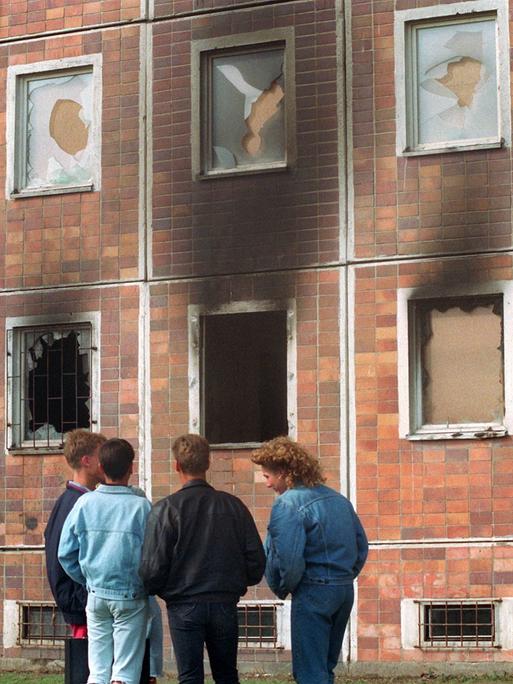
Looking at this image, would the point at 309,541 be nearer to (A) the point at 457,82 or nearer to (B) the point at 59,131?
(A) the point at 457,82

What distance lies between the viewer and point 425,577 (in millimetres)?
13469

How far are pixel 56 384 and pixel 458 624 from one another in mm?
4588

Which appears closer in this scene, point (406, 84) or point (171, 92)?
point (406, 84)

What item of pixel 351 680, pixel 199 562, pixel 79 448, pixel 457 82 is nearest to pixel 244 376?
pixel 351 680

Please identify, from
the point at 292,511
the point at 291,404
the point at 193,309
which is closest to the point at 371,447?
the point at 291,404

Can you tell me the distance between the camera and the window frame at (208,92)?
14367 millimetres

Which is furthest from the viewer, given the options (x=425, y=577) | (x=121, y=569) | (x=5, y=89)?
(x=5, y=89)

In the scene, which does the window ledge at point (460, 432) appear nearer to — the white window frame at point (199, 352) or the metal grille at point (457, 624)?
the white window frame at point (199, 352)

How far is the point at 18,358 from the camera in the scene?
1545cm

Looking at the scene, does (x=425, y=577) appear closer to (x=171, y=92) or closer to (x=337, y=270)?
(x=337, y=270)

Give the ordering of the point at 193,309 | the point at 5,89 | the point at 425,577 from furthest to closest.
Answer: the point at 5,89 → the point at 193,309 → the point at 425,577

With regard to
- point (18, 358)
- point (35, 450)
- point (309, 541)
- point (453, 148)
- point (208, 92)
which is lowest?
point (309, 541)

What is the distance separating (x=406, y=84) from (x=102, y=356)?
12.7 ft

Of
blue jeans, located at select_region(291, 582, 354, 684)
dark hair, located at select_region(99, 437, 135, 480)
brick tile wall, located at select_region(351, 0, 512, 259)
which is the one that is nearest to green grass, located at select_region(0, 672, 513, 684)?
brick tile wall, located at select_region(351, 0, 512, 259)
